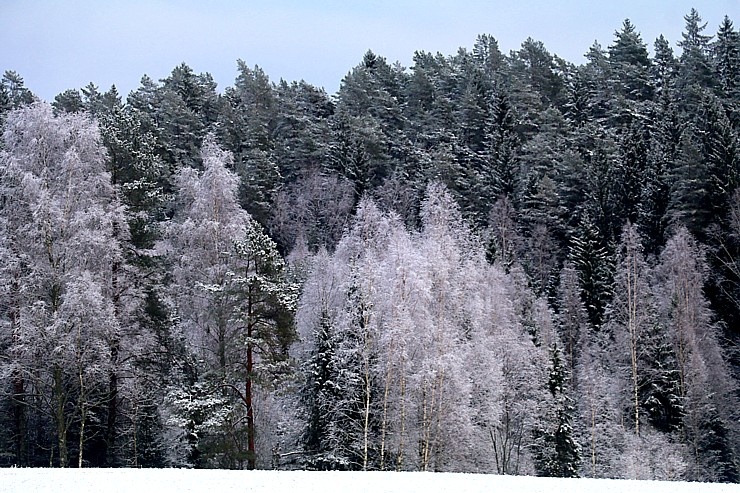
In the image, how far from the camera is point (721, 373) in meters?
43.8

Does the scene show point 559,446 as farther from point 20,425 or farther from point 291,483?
point 20,425

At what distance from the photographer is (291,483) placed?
18344 mm

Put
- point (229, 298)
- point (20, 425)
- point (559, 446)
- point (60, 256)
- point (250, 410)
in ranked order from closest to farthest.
Answer: point (60, 256) < point (250, 410) < point (229, 298) < point (20, 425) < point (559, 446)

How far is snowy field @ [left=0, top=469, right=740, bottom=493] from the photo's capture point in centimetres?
1712

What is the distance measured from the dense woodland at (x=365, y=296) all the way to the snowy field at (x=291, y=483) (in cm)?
719

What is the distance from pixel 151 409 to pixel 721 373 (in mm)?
32738

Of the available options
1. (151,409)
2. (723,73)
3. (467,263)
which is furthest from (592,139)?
(151,409)

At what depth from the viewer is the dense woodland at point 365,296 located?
26.7 m

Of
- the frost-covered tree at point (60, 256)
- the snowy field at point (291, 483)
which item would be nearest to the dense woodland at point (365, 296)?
the frost-covered tree at point (60, 256)

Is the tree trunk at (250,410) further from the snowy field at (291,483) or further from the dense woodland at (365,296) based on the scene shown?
the snowy field at (291,483)

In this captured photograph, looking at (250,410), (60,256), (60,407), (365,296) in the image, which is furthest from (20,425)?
(365,296)

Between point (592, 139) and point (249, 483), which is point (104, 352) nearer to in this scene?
point (249, 483)

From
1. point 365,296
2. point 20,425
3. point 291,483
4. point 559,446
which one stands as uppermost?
point 365,296

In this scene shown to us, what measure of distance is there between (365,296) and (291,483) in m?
15.1
